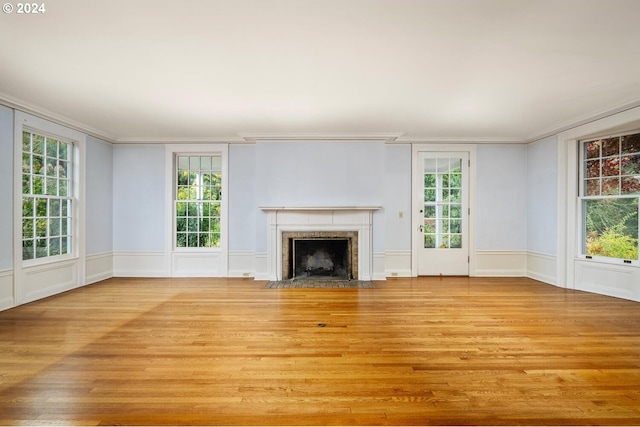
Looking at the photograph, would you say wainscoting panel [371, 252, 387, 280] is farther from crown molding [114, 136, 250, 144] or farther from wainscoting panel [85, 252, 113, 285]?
wainscoting panel [85, 252, 113, 285]

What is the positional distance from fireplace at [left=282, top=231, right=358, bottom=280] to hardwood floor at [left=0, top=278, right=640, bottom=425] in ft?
4.33

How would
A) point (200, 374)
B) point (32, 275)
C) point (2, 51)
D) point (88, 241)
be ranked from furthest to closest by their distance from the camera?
point (88, 241) < point (32, 275) < point (2, 51) < point (200, 374)

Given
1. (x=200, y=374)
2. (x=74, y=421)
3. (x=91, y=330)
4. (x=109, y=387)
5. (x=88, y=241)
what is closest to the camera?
(x=74, y=421)

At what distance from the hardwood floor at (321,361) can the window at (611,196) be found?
79 centimetres

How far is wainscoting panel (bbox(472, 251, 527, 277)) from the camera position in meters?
5.61

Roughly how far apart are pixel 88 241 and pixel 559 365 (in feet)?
20.8

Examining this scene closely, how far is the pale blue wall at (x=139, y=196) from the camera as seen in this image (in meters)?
5.62

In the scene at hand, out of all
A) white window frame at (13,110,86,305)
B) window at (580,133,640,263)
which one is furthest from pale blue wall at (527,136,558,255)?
white window frame at (13,110,86,305)

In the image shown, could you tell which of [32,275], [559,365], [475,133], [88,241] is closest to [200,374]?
[559,365]

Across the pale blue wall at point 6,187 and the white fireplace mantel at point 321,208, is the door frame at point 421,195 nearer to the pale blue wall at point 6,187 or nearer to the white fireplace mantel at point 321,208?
the white fireplace mantel at point 321,208

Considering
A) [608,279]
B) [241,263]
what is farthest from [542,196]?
[241,263]

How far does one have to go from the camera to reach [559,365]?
2.33 meters

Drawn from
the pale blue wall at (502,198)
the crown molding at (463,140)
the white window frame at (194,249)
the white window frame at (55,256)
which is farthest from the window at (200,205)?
the pale blue wall at (502,198)

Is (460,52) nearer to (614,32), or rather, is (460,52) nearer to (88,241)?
(614,32)
